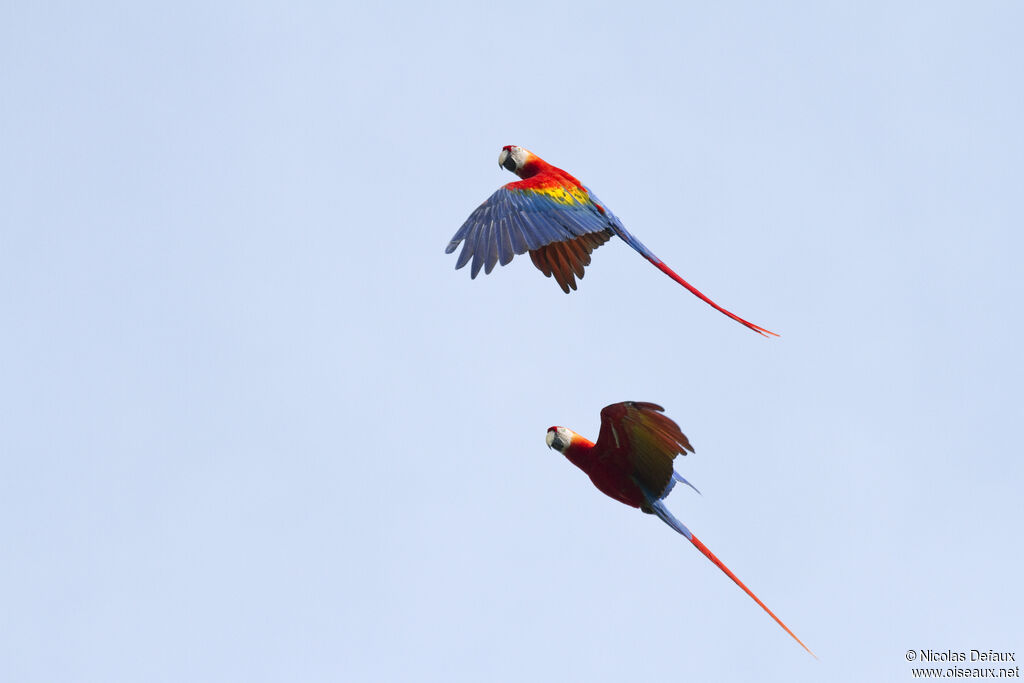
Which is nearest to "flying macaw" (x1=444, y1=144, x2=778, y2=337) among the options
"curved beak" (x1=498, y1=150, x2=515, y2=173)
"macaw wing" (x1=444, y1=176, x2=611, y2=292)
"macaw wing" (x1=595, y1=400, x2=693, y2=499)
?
"macaw wing" (x1=444, y1=176, x2=611, y2=292)

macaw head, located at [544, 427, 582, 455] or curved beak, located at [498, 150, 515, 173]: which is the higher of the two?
curved beak, located at [498, 150, 515, 173]

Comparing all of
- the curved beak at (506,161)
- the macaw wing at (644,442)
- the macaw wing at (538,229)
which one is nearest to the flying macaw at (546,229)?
the macaw wing at (538,229)

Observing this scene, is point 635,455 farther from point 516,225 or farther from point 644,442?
point 516,225

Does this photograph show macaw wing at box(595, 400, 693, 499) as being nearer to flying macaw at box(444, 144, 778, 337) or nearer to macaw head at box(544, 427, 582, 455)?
macaw head at box(544, 427, 582, 455)

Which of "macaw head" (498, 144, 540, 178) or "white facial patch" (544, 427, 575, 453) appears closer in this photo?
"white facial patch" (544, 427, 575, 453)

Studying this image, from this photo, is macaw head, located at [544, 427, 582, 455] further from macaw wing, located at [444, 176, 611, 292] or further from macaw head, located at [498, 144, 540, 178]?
macaw head, located at [498, 144, 540, 178]

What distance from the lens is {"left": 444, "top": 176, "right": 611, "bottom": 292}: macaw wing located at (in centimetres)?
1085

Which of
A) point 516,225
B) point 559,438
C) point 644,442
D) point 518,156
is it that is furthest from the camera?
point 518,156

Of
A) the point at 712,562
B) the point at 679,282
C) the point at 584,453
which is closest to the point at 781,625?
the point at 712,562

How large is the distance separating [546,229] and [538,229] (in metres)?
0.09

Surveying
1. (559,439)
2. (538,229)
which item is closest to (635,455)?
(559,439)

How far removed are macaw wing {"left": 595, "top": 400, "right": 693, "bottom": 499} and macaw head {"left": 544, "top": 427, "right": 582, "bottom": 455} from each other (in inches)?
15.0

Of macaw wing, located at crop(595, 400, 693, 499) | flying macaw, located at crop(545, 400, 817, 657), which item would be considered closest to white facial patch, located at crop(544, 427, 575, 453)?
flying macaw, located at crop(545, 400, 817, 657)

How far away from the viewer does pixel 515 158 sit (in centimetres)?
1288
